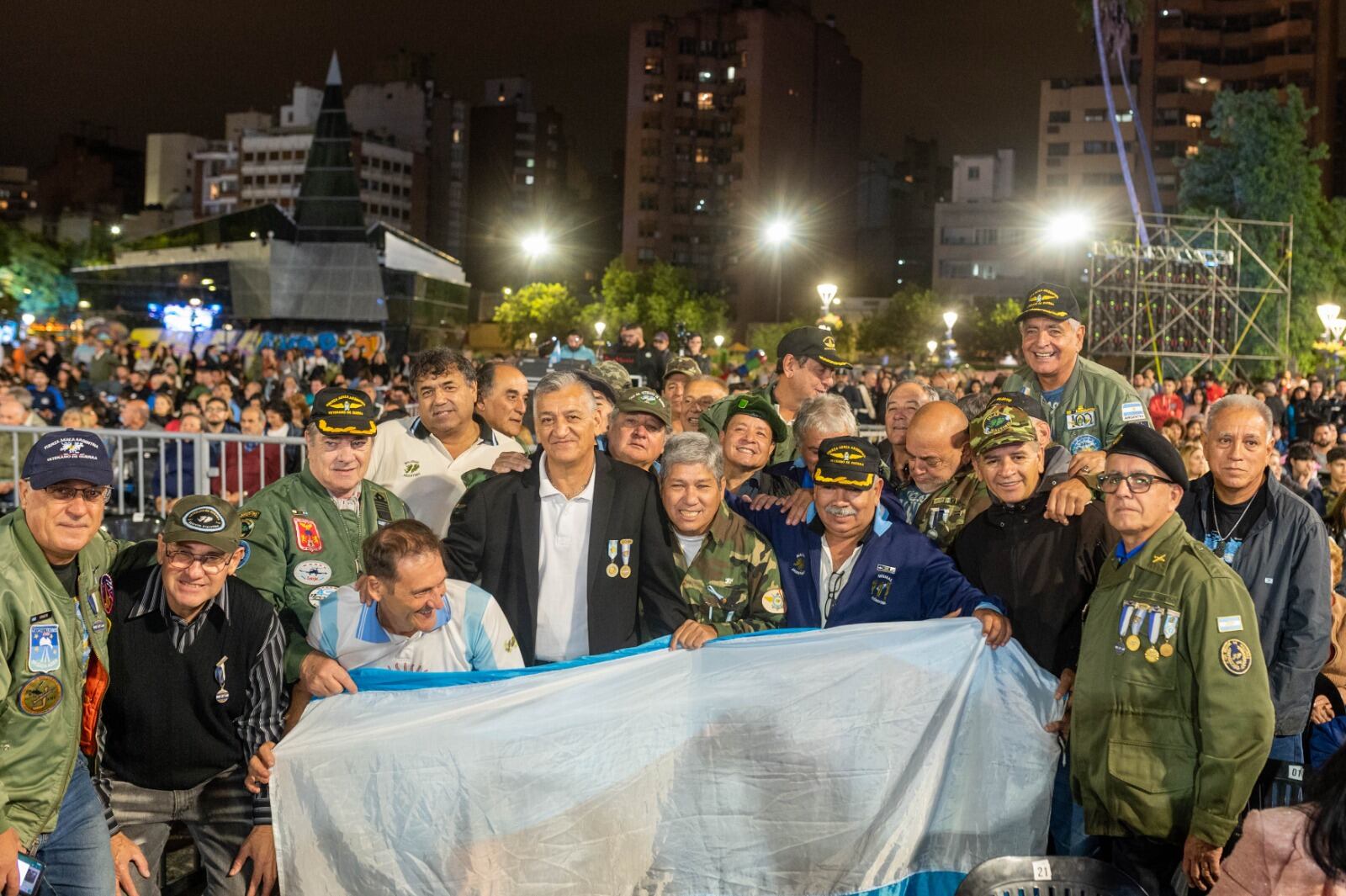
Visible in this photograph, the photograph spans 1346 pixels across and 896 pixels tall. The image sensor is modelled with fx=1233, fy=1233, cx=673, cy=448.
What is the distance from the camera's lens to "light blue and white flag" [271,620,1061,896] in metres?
4.25

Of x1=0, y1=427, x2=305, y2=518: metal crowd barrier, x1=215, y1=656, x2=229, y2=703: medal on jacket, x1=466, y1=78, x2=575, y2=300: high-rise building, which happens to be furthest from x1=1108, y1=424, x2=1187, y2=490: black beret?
x1=466, y1=78, x2=575, y2=300: high-rise building

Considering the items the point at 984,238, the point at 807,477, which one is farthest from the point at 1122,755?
the point at 984,238

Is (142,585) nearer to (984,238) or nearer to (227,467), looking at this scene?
(227,467)

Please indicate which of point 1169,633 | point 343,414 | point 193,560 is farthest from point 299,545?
point 1169,633

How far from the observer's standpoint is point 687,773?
173 inches

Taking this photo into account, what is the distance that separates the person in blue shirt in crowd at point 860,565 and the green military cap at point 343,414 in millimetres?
1865

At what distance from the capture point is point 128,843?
4.42m

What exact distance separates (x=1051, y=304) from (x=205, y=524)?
3989 millimetres

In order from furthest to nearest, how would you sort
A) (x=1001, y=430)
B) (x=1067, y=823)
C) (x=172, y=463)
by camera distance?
(x=172, y=463) < (x=1001, y=430) < (x=1067, y=823)

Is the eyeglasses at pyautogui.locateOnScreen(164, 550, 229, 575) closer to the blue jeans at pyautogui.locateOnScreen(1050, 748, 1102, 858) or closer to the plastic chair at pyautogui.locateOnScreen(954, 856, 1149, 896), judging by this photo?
the plastic chair at pyautogui.locateOnScreen(954, 856, 1149, 896)

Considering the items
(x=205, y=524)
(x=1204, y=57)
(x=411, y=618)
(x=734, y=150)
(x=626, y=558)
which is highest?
(x=1204, y=57)

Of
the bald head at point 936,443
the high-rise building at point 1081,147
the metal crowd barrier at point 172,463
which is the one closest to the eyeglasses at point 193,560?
the bald head at point 936,443

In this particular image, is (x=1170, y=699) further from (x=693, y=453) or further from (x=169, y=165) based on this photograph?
(x=169, y=165)

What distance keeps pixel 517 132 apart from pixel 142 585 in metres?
148
